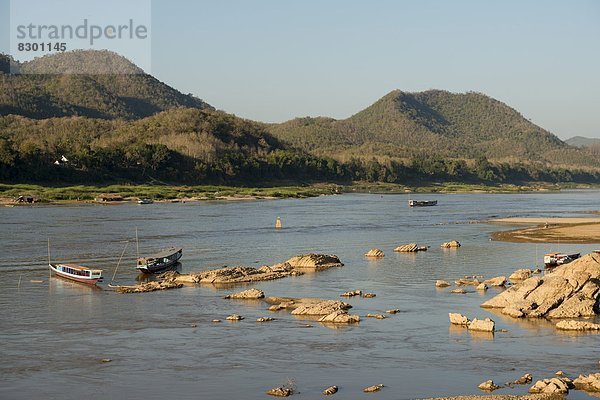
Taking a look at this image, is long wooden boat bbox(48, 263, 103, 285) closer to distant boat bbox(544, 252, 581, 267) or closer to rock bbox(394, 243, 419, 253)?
rock bbox(394, 243, 419, 253)

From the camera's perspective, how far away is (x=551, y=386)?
26875 millimetres

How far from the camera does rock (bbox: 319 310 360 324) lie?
38281 millimetres

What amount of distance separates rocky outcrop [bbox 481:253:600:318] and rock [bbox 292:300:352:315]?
740 cm

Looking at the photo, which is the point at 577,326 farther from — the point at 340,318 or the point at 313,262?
the point at 313,262

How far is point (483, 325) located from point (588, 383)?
8.71 meters

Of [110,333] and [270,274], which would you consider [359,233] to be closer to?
[270,274]

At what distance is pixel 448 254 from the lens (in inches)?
2594

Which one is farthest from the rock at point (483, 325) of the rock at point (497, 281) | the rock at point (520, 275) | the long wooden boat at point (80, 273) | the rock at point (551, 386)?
the long wooden boat at point (80, 273)

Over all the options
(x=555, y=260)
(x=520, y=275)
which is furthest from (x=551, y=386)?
(x=555, y=260)

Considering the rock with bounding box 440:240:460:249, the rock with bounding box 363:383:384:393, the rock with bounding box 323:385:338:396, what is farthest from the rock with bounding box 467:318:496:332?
the rock with bounding box 440:240:460:249

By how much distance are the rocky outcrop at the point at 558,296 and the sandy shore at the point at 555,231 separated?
34279 millimetres

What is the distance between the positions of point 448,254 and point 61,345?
38.4 m

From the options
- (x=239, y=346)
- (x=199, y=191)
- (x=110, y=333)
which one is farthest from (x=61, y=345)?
(x=199, y=191)

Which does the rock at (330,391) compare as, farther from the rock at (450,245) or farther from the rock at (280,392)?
the rock at (450,245)
